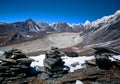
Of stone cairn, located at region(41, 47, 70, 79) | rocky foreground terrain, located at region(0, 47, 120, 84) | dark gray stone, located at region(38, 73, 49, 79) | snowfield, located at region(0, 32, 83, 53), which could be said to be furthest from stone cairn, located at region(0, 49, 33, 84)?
snowfield, located at region(0, 32, 83, 53)

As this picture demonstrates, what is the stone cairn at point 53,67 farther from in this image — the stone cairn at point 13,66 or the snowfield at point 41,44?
the snowfield at point 41,44

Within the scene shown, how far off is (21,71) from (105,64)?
11.7 meters

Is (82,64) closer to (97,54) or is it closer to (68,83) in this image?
(97,54)

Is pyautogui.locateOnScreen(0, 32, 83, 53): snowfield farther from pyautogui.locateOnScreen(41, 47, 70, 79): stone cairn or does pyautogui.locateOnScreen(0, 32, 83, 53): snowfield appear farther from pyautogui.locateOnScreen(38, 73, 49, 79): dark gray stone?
pyautogui.locateOnScreen(38, 73, 49, 79): dark gray stone

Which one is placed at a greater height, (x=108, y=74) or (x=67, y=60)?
(x=67, y=60)

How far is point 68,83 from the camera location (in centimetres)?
2603

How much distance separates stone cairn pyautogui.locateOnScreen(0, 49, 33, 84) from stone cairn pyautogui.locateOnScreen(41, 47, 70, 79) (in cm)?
282

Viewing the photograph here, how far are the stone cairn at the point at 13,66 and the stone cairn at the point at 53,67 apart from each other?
2822 millimetres

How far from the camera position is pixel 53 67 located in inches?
1142

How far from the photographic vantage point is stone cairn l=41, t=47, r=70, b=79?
2848 cm

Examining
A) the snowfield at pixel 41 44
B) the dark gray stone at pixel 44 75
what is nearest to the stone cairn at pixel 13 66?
the dark gray stone at pixel 44 75

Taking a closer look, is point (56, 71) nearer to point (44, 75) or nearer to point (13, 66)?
point (44, 75)

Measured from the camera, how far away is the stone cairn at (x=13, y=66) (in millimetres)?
27719

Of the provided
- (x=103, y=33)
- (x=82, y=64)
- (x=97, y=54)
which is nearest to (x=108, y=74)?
(x=97, y=54)
